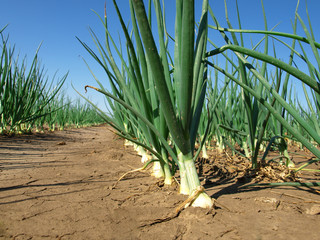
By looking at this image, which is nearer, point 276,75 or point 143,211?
point 143,211

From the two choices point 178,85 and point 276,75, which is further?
point 276,75

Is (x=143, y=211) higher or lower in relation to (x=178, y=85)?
lower

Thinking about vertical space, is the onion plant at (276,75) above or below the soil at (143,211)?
above

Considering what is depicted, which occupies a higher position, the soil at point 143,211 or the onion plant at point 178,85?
the onion plant at point 178,85

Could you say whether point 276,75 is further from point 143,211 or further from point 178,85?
point 143,211

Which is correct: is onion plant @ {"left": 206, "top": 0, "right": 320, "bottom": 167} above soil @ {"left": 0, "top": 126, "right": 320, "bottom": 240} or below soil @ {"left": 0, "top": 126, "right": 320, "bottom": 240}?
above

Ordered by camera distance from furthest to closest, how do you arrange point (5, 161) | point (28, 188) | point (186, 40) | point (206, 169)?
point (5, 161), point (206, 169), point (28, 188), point (186, 40)

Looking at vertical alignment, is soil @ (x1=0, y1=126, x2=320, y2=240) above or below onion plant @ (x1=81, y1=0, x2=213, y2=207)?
below

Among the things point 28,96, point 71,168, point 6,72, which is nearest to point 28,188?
point 71,168

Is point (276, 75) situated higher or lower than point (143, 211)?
higher

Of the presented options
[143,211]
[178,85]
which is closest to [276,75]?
[178,85]

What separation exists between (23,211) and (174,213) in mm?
430

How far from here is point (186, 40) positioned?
18.5 inches

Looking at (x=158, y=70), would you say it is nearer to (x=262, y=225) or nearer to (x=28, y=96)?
(x=262, y=225)
